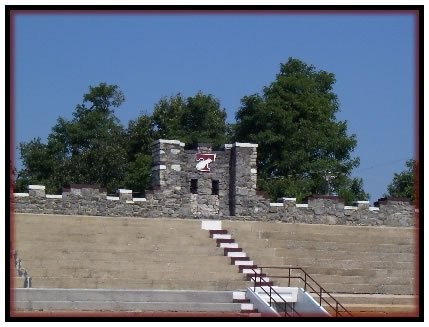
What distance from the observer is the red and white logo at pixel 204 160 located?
101ft

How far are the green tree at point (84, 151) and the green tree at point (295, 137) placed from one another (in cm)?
518

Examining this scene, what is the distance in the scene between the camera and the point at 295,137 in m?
46.5

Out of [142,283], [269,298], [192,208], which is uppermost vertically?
[192,208]

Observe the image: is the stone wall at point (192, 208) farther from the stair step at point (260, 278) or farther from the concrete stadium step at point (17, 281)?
the concrete stadium step at point (17, 281)

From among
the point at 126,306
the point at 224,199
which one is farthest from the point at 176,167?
the point at 126,306

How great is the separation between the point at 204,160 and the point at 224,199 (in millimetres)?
1146

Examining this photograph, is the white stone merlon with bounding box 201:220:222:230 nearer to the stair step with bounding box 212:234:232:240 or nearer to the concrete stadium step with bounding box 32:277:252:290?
the stair step with bounding box 212:234:232:240

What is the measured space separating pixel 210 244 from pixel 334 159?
71.8ft

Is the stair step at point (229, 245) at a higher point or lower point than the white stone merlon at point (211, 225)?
lower

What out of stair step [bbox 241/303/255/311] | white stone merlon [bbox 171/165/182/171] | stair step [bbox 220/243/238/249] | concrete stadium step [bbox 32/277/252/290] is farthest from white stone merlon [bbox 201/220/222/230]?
stair step [bbox 241/303/255/311]

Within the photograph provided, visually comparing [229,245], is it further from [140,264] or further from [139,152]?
[139,152]

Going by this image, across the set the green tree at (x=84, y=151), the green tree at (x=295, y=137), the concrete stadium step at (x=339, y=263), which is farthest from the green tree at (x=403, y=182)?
the concrete stadium step at (x=339, y=263)

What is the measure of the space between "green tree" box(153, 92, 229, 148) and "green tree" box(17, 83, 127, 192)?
177 centimetres

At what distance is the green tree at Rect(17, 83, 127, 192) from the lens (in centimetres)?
4603
